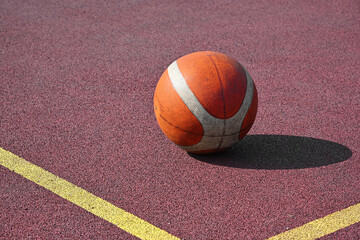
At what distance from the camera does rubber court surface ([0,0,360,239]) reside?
4.41 meters

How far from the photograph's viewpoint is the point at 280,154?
5.45 metres

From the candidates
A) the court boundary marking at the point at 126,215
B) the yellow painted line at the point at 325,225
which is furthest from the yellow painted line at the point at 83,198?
the yellow painted line at the point at 325,225

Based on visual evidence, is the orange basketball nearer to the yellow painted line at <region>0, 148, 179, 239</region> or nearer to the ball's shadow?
the ball's shadow

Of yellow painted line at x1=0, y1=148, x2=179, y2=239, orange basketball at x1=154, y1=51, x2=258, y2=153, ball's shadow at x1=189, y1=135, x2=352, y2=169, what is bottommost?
yellow painted line at x1=0, y1=148, x2=179, y2=239

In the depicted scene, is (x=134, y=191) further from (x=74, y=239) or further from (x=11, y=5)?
(x=11, y=5)

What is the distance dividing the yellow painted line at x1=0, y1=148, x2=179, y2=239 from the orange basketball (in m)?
1.08

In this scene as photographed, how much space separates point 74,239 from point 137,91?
3197 millimetres

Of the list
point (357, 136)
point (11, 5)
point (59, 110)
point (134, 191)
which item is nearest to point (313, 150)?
point (357, 136)

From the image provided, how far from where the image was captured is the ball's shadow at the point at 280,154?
5.26 m

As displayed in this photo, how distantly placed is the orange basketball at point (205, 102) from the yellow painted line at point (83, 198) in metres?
1.08

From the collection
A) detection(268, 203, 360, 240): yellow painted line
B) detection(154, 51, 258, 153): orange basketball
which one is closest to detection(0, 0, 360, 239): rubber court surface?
detection(268, 203, 360, 240): yellow painted line

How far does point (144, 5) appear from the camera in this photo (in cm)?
1060

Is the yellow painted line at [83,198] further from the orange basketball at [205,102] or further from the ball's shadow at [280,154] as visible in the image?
the ball's shadow at [280,154]

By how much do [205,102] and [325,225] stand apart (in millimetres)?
1619
